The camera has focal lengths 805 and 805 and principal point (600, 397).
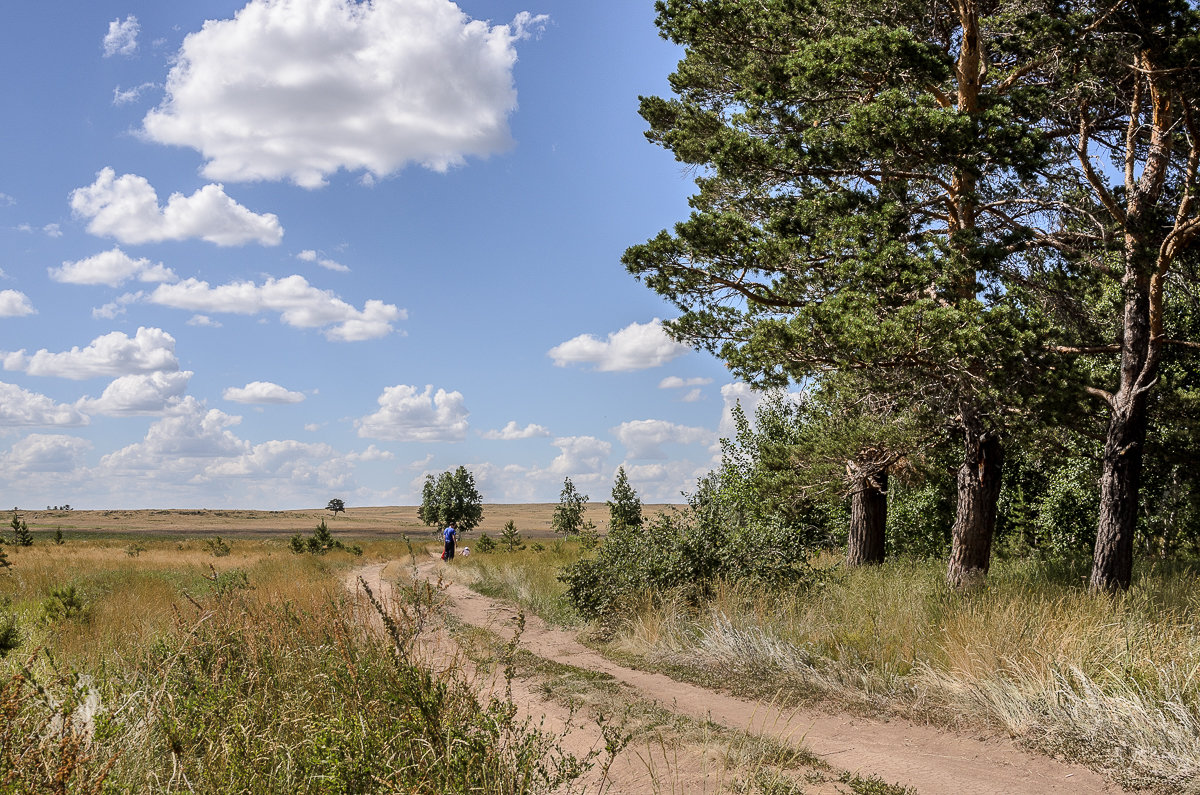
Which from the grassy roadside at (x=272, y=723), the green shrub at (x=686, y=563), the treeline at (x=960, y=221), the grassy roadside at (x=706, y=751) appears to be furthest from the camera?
the green shrub at (x=686, y=563)

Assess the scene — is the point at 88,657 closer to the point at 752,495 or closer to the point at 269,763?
the point at 269,763

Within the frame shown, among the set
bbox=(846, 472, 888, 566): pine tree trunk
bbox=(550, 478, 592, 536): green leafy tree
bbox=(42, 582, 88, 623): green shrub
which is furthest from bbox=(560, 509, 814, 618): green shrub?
bbox=(550, 478, 592, 536): green leafy tree

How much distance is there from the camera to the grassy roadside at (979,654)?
244 inches

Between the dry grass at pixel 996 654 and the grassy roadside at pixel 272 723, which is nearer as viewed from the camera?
the grassy roadside at pixel 272 723

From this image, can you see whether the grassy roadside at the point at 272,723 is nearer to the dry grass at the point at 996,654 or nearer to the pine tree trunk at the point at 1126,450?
the dry grass at the point at 996,654

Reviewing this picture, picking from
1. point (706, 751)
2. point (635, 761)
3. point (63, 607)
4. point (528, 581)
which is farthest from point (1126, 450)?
point (63, 607)

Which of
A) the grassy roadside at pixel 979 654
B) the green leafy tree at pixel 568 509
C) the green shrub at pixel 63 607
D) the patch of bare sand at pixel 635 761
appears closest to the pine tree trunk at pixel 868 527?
the grassy roadside at pixel 979 654

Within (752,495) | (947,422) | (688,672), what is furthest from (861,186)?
(752,495)

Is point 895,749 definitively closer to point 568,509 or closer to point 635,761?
point 635,761

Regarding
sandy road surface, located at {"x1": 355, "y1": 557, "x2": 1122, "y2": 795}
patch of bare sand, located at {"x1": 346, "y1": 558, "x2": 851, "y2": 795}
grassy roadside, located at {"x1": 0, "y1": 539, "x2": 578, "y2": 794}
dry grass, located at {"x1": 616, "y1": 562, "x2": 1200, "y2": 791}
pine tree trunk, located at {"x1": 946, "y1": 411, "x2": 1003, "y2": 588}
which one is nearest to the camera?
grassy roadside, located at {"x1": 0, "y1": 539, "x2": 578, "y2": 794}

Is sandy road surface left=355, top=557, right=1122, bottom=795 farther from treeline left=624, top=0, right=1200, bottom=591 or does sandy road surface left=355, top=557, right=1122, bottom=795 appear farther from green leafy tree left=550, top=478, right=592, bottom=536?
green leafy tree left=550, top=478, right=592, bottom=536

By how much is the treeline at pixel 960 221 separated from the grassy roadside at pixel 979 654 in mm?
1731

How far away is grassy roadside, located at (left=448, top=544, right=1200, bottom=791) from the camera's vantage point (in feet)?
20.4

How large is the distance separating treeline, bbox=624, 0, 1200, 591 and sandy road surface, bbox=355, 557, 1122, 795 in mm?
4236
